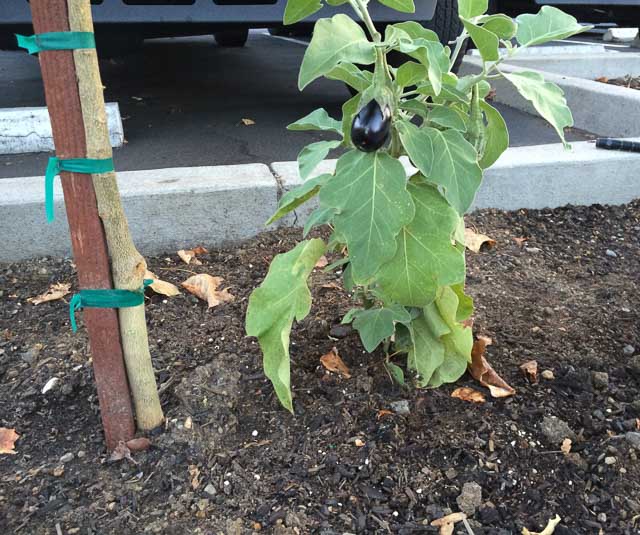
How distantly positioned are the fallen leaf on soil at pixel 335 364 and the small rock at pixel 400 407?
0.49 feet

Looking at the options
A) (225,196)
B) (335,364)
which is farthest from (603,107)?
(335,364)

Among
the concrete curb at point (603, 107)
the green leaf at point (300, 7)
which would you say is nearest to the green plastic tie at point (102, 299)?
the green leaf at point (300, 7)

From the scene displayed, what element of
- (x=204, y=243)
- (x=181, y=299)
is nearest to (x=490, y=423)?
(x=181, y=299)

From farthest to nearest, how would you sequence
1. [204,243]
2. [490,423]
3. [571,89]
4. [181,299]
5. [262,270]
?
1. [571,89]
2. [204,243]
3. [262,270]
4. [181,299]
5. [490,423]

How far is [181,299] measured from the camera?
2.03 m

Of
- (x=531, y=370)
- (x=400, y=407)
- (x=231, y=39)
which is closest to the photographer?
(x=400, y=407)

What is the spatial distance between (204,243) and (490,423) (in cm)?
136

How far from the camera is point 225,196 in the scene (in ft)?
7.68

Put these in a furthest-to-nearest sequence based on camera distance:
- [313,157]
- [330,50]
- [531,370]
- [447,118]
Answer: [531,370]
[313,157]
[447,118]
[330,50]

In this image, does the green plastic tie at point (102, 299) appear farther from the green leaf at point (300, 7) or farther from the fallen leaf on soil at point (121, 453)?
the green leaf at point (300, 7)

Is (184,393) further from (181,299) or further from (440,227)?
(440,227)

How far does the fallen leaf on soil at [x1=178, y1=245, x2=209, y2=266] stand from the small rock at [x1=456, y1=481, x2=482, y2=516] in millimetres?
1325

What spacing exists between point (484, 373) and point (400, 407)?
27cm

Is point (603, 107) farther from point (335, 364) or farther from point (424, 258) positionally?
point (424, 258)
